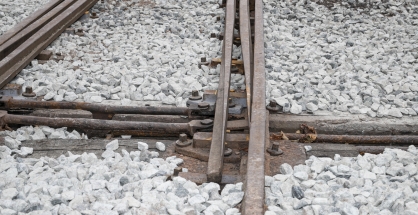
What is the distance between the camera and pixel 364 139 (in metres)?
3.58

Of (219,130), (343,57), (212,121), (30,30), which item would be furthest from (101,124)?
(343,57)

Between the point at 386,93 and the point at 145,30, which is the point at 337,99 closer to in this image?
the point at 386,93

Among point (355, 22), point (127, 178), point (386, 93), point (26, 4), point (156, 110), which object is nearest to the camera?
point (127, 178)

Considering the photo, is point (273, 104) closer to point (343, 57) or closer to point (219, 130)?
point (219, 130)

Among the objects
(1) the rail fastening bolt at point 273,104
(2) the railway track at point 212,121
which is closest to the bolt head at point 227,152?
(2) the railway track at point 212,121

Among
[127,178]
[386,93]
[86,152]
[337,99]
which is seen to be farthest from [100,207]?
[386,93]

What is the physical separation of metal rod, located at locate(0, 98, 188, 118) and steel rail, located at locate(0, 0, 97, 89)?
40 centimetres

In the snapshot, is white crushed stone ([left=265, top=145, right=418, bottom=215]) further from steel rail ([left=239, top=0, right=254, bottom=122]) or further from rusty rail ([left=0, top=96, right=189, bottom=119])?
rusty rail ([left=0, top=96, right=189, bottom=119])

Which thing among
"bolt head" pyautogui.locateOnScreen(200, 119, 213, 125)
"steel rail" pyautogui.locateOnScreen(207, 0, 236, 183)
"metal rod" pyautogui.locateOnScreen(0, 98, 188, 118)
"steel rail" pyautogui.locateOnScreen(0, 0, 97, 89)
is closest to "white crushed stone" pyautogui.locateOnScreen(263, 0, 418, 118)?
"steel rail" pyautogui.locateOnScreen(207, 0, 236, 183)

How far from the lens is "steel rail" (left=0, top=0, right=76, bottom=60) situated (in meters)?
4.96

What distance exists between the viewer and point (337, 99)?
13.7 feet

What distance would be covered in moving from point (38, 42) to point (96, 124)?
6.40 feet

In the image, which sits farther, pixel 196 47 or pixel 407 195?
pixel 196 47

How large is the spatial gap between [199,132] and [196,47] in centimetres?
200
